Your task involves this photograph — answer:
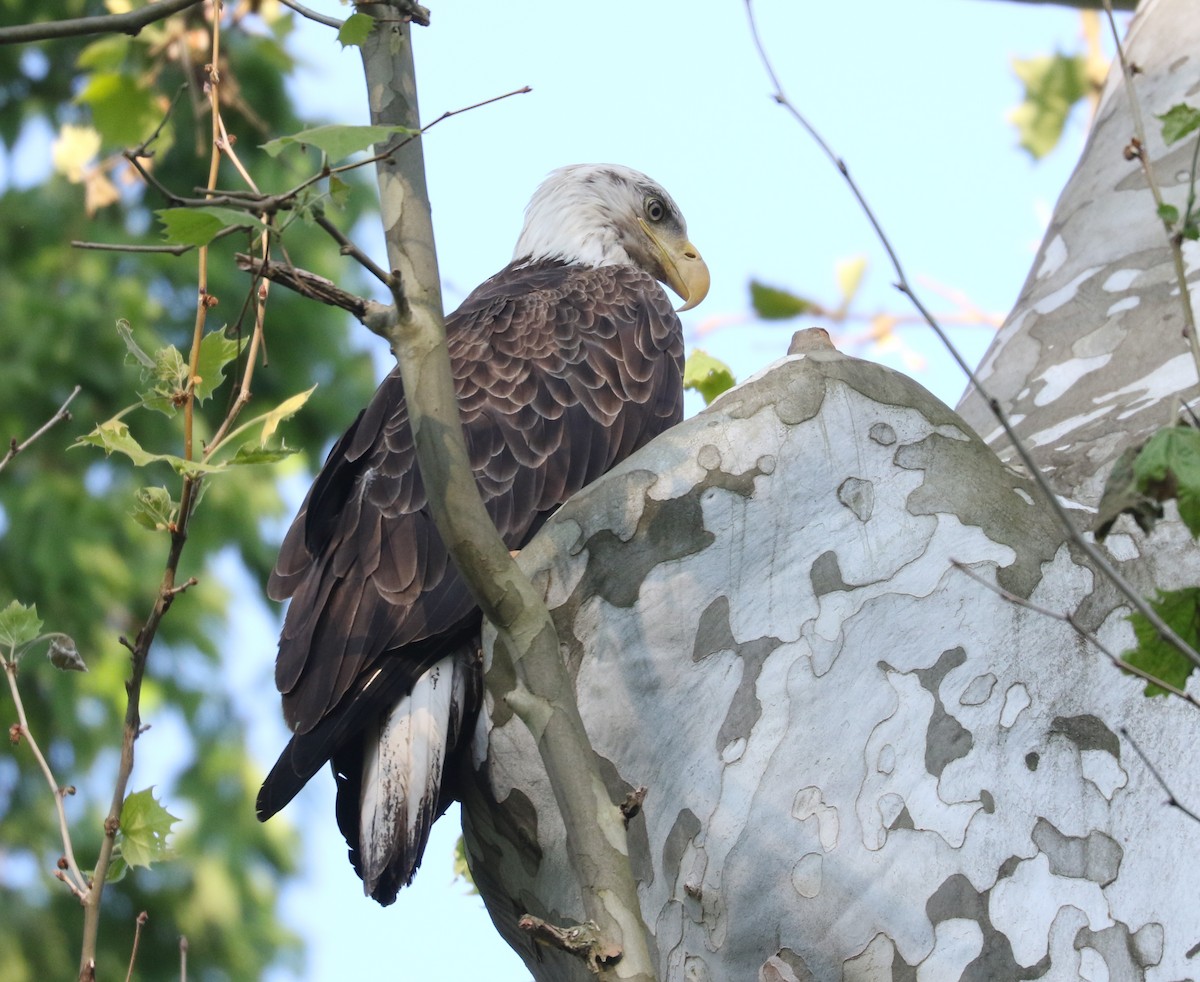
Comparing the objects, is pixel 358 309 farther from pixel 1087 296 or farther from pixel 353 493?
pixel 1087 296

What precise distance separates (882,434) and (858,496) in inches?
6.1

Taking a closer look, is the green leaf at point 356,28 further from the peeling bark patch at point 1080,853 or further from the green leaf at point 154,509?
the peeling bark patch at point 1080,853

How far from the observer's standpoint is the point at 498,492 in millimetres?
4102

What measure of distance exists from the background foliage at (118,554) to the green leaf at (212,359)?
6.53m

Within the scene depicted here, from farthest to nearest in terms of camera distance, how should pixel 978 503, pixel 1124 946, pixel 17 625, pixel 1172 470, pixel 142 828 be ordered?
pixel 978 503
pixel 17 625
pixel 142 828
pixel 1124 946
pixel 1172 470

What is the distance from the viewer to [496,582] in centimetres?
244

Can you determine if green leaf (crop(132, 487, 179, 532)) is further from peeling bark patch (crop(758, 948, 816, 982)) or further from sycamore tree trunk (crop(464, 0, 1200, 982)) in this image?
peeling bark patch (crop(758, 948, 816, 982))

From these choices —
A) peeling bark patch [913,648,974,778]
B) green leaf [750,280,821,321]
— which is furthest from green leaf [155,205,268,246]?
green leaf [750,280,821,321]

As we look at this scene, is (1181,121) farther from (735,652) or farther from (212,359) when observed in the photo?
(212,359)

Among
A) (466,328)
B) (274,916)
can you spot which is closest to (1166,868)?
(466,328)

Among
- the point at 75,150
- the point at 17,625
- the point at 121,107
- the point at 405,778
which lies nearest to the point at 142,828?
the point at 17,625

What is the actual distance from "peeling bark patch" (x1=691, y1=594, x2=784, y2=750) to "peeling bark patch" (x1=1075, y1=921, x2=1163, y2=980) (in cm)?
68

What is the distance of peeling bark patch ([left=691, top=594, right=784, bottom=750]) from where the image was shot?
2.97 m

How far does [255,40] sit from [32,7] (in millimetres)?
5156
